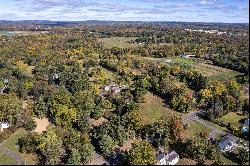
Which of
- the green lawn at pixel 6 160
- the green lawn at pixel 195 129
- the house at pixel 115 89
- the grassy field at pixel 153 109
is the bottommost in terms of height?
the green lawn at pixel 6 160

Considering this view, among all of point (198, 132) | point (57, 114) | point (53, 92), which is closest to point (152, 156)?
point (198, 132)

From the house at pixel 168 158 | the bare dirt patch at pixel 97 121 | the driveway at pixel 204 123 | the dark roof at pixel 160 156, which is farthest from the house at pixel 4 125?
the driveway at pixel 204 123

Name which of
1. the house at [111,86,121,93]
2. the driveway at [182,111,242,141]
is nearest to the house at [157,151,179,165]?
the driveway at [182,111,242,141]

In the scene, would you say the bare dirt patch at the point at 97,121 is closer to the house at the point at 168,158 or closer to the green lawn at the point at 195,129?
the green lawn at the point at 195,129

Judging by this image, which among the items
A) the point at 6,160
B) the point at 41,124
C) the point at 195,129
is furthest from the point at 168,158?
the point at 41,124

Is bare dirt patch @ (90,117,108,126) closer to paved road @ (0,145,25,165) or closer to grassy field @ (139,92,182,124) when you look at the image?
grassy field @ (139,92,182,124)

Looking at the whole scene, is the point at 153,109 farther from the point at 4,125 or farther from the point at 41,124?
the point at 4,125
